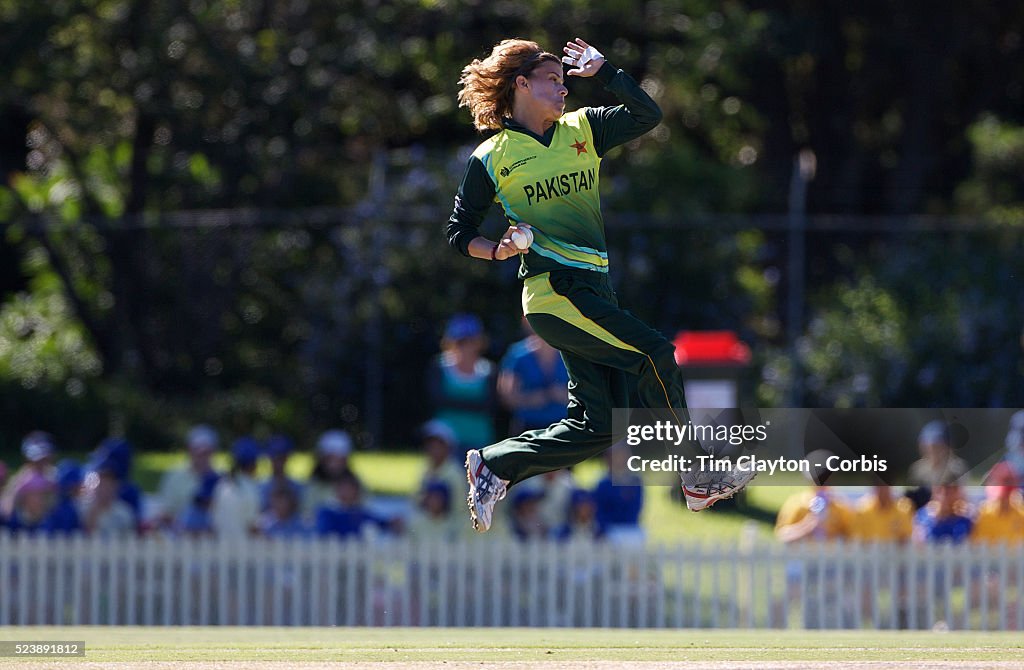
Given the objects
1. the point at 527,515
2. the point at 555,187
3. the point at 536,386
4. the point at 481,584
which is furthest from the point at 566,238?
the point at 527,515

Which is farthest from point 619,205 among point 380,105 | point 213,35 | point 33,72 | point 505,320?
point 33,72

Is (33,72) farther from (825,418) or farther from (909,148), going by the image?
(909,148)

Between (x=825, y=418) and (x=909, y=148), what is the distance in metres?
8.47

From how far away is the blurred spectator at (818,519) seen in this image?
11.4 metres

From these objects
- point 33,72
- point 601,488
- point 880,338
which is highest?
point 33,72

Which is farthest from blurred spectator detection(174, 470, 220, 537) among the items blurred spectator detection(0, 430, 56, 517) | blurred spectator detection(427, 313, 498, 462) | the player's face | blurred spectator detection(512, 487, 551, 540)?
the player's face

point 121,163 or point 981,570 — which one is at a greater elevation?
point 121,163

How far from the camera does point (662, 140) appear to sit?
2114 centimetres

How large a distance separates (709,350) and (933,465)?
9.58 ft

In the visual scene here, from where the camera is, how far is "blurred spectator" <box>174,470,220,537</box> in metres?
11.9

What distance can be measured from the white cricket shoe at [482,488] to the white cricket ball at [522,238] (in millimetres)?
1114

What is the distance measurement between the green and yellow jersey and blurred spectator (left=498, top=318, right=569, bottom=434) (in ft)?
13.4

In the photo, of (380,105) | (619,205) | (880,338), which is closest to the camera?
(880,338)

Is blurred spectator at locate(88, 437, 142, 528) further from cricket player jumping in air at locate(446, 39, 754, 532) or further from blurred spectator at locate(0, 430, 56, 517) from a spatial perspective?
cricket player jumping in air at locate(446, 39, 754, 532)
